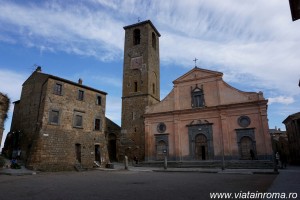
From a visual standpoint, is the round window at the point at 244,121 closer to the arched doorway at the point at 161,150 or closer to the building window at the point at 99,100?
the arched doorway at the point at 161,150

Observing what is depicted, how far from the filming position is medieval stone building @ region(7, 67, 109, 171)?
2077cm

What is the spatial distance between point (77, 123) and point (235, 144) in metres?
16.5

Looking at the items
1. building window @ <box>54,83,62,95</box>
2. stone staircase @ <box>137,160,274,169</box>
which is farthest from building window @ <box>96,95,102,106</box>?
stone staircase @ <box>137,160,274,169</box>

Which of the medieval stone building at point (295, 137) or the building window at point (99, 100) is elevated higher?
the building window at point (99, 100)

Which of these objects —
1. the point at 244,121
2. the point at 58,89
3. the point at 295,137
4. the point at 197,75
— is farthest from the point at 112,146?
the point at 295,137

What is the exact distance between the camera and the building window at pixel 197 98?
27.6 meters

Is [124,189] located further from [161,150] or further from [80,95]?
[161,150]

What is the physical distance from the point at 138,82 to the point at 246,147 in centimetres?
1581

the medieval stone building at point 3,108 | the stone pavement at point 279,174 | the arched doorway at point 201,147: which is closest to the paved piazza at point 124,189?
the stone pavement at point 279,174

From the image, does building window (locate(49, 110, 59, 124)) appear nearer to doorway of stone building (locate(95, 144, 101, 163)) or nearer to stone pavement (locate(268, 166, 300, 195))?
doorway of stone building (locate(95, 144, 101, 163))

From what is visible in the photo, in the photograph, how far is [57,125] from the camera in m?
21.9

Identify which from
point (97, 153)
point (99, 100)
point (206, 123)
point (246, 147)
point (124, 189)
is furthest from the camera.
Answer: point (99, 100)

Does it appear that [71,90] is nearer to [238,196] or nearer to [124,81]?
[124,81]

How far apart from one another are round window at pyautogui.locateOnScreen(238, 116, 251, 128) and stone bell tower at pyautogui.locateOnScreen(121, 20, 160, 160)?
1165cm
